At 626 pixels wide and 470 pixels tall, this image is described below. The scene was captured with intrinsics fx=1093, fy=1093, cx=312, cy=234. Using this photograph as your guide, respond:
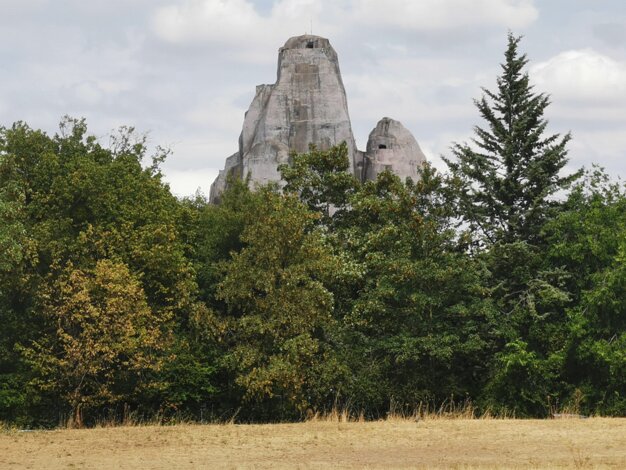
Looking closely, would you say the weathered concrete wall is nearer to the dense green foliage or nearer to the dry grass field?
the dense green foliage

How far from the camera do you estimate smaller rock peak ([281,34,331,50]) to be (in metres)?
62.1

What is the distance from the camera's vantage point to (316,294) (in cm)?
3803

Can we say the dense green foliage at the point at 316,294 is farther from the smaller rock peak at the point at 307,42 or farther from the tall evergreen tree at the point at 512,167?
the smaller rock peak at the point at 307,42

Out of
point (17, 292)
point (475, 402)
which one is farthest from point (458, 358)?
point (17, 292)

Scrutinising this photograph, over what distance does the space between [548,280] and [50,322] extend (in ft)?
58.9

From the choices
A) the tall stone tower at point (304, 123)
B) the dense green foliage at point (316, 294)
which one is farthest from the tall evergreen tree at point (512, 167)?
the tall stone tower at point (304, 123)

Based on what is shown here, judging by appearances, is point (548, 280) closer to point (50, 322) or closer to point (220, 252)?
point (220, 252)

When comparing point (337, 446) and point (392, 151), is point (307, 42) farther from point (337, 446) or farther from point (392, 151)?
point (337, 446)

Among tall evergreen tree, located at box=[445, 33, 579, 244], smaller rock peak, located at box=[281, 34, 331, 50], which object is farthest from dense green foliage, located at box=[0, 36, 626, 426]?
smaller rock peak, located at box=[281, 34, 331, 50]

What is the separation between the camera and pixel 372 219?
43.0 metres

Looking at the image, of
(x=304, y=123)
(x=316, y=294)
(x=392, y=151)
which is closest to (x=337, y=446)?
(x=316, y=294)

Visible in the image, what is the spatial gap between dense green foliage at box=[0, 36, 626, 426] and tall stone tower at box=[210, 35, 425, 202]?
682 inches

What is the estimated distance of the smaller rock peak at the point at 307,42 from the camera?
62.1 m

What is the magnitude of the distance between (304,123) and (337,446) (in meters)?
35.6
